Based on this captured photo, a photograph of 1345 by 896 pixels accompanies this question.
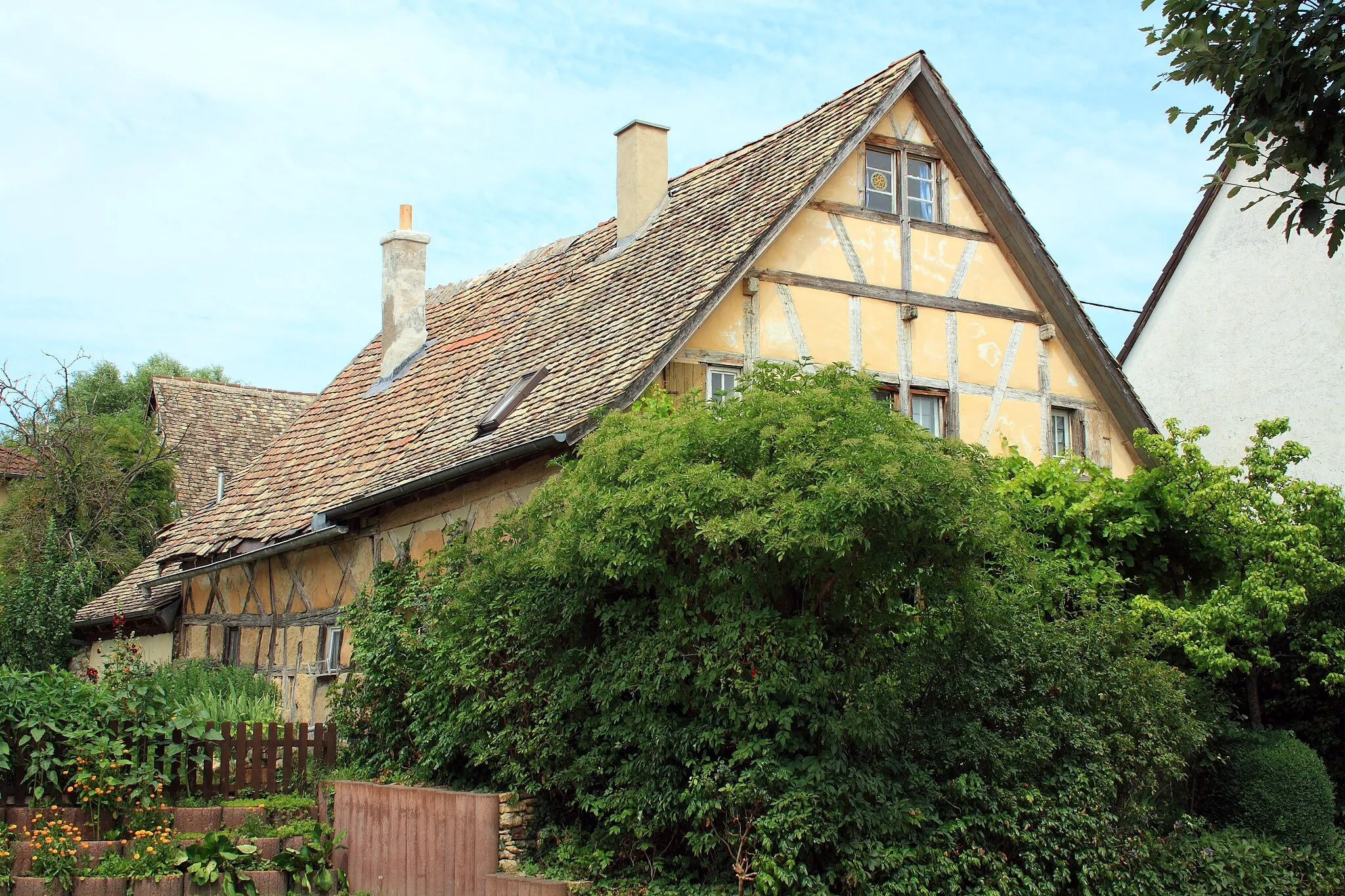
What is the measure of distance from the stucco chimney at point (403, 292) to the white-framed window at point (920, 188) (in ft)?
23.7

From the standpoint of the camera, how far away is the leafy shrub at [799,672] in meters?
8.34

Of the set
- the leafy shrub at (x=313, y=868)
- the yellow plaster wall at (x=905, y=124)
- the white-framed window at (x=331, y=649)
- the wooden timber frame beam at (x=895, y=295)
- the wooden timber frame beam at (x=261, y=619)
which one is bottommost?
the leafy shrub at (x=313, y=868)

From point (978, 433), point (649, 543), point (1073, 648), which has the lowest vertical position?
point (1073, 648)

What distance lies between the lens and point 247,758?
525 inches

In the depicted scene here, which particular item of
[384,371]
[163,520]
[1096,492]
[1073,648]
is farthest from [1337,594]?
[163,520]

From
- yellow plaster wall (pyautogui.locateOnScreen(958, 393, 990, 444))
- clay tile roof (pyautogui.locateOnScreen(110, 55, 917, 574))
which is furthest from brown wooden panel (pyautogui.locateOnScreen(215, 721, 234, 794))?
yellow plaster wall (pyautogui.locateOnScreen(958, 393, 990, 444))

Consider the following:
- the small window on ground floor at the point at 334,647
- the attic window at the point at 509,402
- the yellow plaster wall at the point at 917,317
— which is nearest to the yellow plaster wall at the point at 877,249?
the yellow plaster wall at the point at 917,317

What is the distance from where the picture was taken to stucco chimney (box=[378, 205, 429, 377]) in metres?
19.2

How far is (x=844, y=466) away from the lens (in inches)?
325

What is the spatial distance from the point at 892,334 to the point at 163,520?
18601 mm

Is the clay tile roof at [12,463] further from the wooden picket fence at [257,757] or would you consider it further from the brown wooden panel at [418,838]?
the brown wooden panel at [418,838]

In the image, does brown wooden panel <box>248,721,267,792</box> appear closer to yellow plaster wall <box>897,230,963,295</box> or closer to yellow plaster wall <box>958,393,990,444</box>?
yellow plaster wall <box>958,393,990,444</box>

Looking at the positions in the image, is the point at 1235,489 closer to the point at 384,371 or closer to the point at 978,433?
the point at 978,433

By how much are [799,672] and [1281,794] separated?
18.1ft
